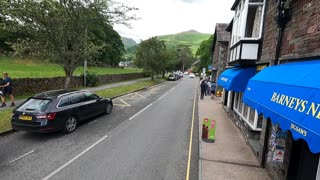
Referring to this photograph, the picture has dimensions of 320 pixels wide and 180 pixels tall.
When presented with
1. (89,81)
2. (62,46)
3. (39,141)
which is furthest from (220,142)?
(89,81)

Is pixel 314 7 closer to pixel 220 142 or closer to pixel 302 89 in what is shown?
pixel 302 89

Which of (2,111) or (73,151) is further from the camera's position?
(2,111)

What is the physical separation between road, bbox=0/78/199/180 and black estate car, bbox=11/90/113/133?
43cm

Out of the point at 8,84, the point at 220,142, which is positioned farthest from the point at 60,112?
the point at 220,142

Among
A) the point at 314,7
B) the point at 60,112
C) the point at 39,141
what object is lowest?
the point at 39,141

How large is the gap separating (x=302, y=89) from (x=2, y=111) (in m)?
12.0

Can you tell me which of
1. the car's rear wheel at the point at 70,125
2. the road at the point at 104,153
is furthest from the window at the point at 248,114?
the car's rear wheel at the point at 70,125

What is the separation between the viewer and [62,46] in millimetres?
12141

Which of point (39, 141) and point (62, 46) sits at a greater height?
point (62, 46)

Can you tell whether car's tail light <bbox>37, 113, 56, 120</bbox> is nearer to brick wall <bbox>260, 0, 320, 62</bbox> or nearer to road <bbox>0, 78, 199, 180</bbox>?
road <bbox>0, 78, 199, 180</bbox>

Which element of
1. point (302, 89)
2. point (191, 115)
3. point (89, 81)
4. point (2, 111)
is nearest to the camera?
point (302, 89)

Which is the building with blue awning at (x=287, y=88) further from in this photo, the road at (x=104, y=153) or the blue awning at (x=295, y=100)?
the road at (x=104, y=153)

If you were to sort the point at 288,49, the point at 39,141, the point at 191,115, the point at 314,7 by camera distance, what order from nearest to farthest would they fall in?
the point at 314,7 < the point at 288,49 < the point at 39,141 < the point at 191,115

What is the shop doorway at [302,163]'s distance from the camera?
4.22 metres
